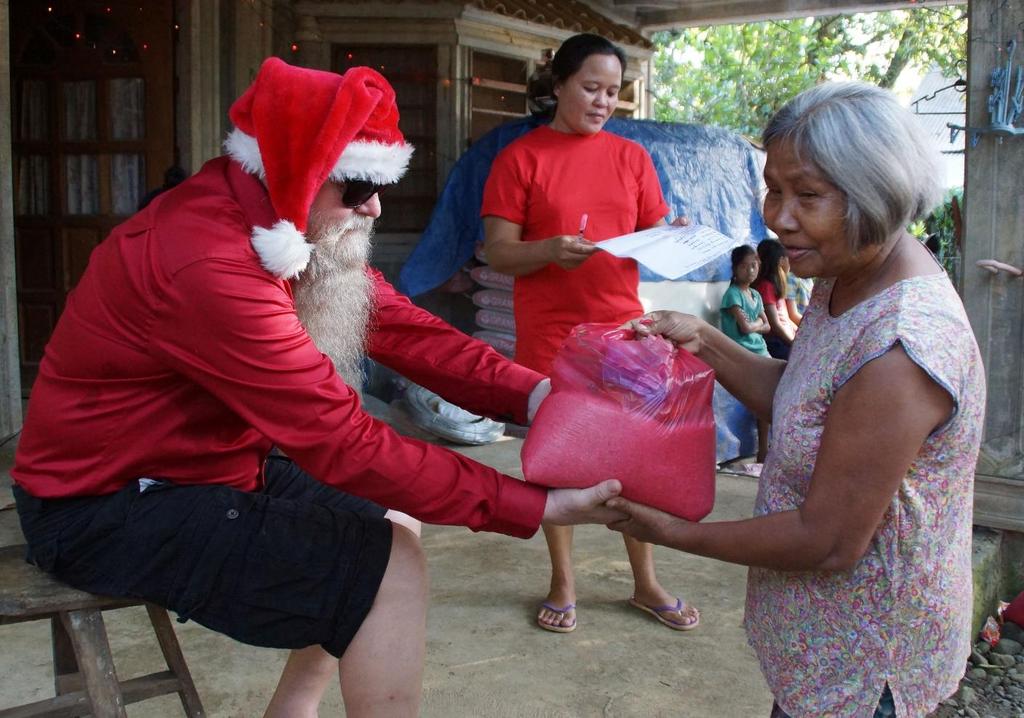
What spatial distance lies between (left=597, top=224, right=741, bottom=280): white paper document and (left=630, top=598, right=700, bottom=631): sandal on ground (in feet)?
4.31

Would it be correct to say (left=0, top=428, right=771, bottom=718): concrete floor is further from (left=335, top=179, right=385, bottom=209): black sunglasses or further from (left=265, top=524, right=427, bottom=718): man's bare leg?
(left=335, top=179, right=385, bottom=209): black sunglasses

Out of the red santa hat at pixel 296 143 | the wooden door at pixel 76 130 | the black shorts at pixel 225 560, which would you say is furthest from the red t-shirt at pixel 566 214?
the wooden door at pixel 76 130

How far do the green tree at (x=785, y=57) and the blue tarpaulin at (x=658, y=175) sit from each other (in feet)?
25.6

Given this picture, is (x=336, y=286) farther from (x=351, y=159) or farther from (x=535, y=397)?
(x=535, y=397)

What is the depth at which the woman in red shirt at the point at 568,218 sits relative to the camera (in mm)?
3248

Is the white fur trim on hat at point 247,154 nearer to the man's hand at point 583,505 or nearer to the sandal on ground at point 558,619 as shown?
the man's hand at point 583,505

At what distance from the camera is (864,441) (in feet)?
4.65

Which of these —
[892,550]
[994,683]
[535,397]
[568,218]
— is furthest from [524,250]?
[994,683]

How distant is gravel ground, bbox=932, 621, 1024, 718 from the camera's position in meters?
2.88

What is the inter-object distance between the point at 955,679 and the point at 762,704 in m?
1.29

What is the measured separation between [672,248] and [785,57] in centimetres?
1580

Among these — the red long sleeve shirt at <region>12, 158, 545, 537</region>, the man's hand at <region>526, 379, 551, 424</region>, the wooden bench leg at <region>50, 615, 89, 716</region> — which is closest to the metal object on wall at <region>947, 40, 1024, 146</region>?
the man's hand at <region>526, 379, 551, 424</region>

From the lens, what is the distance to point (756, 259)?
6.18 metres

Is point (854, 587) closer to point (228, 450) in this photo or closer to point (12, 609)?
point (228, 450)
